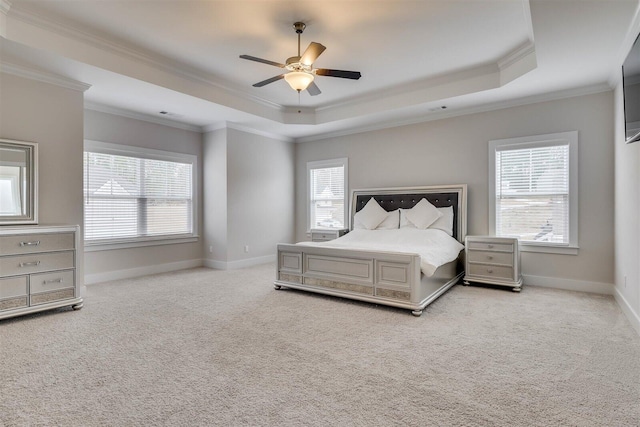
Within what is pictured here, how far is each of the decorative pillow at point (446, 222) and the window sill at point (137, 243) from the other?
4.42m

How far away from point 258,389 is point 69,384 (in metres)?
1.25

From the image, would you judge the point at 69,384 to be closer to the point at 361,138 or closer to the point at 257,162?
the point at 257,162

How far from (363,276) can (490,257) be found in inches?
82.3

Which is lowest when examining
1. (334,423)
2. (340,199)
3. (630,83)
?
(334,423)

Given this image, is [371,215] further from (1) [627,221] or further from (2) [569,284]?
(1) [627,221]

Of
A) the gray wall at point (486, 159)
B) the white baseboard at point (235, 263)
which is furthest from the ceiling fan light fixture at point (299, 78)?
the white baseboard at point (235, 263)

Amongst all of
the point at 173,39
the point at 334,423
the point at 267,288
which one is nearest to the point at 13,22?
the point at 173,39

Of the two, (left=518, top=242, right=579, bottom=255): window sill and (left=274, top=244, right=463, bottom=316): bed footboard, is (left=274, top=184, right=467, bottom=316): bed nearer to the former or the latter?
(left=274, top=244, right=463, bottom=316): bed footboard

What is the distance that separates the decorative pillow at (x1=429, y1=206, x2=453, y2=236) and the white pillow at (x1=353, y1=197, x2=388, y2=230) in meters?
0.89

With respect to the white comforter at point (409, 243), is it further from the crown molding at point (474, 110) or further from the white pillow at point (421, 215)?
the crown molding at point (474, 110)

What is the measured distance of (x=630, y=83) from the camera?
2.64m

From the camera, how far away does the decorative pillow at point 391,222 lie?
18.9 feet

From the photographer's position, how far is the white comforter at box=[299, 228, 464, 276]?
426cm

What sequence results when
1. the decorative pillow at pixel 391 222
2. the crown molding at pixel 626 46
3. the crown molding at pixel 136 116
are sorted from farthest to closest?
the decorative pillow at pixel 391 222 < the crown molding at pixel 136 116 < the crown molding at pixel 626 46
